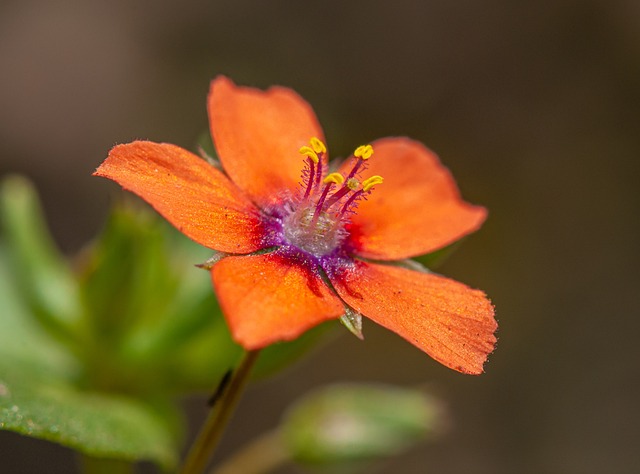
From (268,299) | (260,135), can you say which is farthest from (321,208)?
(268,299)

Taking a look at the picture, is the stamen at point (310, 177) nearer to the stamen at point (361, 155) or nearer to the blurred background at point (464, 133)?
the stamen at point (361, 155)

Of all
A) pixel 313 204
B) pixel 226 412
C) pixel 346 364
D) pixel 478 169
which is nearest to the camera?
pixel 226 412

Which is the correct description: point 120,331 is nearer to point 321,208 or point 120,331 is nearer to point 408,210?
point 321,208

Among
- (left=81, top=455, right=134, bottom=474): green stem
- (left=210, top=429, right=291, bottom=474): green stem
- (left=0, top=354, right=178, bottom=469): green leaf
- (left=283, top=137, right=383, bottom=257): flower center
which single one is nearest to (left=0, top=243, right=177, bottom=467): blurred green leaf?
(left=0, top=354, right=178, bottom=469): green leaf

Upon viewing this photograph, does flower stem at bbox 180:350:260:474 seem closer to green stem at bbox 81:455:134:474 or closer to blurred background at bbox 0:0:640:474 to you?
green stem at bbox 81:455:134:474

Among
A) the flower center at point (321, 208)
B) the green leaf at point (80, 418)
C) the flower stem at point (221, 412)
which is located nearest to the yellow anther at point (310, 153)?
the flower center at point (321, 208)

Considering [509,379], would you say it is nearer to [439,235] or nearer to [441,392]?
[441,392]

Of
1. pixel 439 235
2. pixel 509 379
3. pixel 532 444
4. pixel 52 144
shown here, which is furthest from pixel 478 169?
pixel 439 235
